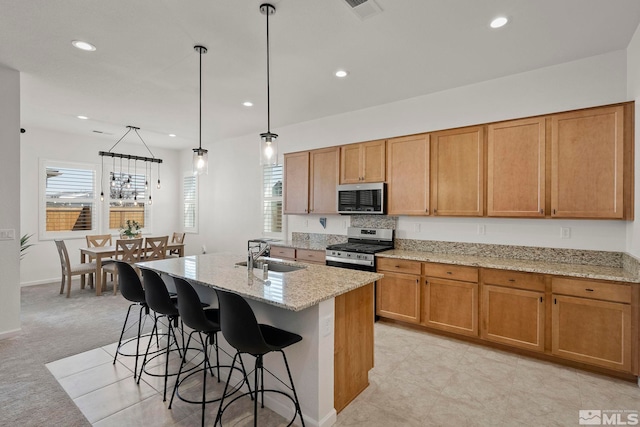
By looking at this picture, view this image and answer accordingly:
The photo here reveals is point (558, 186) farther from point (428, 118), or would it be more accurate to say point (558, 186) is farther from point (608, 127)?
point (428, 118)

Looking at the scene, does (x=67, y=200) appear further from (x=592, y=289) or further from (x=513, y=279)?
(x=592, y=289)

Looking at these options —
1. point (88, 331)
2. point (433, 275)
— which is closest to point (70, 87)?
point (88, 331)

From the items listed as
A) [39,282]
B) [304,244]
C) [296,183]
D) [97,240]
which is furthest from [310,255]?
[39,282]

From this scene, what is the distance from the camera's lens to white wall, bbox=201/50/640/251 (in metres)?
2.98

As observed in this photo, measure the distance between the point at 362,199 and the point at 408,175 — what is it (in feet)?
2.25

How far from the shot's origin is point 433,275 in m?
3.49

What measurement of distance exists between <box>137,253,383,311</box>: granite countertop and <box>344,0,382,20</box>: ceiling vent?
197 cm

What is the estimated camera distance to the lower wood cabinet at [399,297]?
361 cm

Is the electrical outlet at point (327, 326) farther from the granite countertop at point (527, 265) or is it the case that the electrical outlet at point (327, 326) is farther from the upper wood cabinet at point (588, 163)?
the upper wood cabinet at point (588, 163)

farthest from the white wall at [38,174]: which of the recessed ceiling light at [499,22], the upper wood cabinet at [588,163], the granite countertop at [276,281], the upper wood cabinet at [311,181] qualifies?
the upper wood cabinet at [588,163]

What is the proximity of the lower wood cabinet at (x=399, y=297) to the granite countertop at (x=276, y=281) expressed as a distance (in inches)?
51.4

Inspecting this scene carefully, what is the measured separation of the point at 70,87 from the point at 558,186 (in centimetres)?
551

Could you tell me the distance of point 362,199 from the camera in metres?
4.28

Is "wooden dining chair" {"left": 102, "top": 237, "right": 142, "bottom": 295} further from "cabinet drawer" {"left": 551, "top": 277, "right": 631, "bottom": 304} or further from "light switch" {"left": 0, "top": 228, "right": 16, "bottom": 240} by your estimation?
"cabinet drawer" {"left": 551, "top": 277, "right": 631, "bottom": 304}
